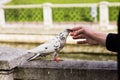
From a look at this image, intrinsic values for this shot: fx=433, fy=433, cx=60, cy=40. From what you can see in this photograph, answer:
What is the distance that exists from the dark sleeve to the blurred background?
865cm

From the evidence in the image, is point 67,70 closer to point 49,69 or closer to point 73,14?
point 49,69

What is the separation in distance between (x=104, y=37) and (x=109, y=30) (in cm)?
1026

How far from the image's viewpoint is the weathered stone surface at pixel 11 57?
287 centimetres

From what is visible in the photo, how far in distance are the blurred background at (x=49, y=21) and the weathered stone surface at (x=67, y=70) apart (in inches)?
305

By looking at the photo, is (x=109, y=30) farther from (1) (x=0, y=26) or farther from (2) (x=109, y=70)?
(2) (x=109, y=70)

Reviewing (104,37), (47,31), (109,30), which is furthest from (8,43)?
(104,37)

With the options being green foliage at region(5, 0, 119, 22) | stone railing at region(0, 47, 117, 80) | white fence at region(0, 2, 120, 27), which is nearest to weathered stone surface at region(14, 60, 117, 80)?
stone railing at region(0, 47, 117, 80)

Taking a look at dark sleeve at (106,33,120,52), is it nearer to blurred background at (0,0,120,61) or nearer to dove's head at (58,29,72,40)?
dove's head at (58,29,72,40)

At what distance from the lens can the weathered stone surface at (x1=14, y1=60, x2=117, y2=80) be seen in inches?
112

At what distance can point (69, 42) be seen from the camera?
11016 millimetres

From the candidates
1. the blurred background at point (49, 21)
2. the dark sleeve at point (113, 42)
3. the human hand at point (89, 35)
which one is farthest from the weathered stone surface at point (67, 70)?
the blurred background at point (49, 21)

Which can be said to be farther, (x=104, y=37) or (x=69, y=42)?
(x=69, y=42)

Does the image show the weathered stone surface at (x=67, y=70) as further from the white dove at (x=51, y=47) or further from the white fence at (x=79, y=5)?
the white fence at (x=79, y=5)

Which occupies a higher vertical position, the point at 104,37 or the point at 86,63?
the point at 104,37
